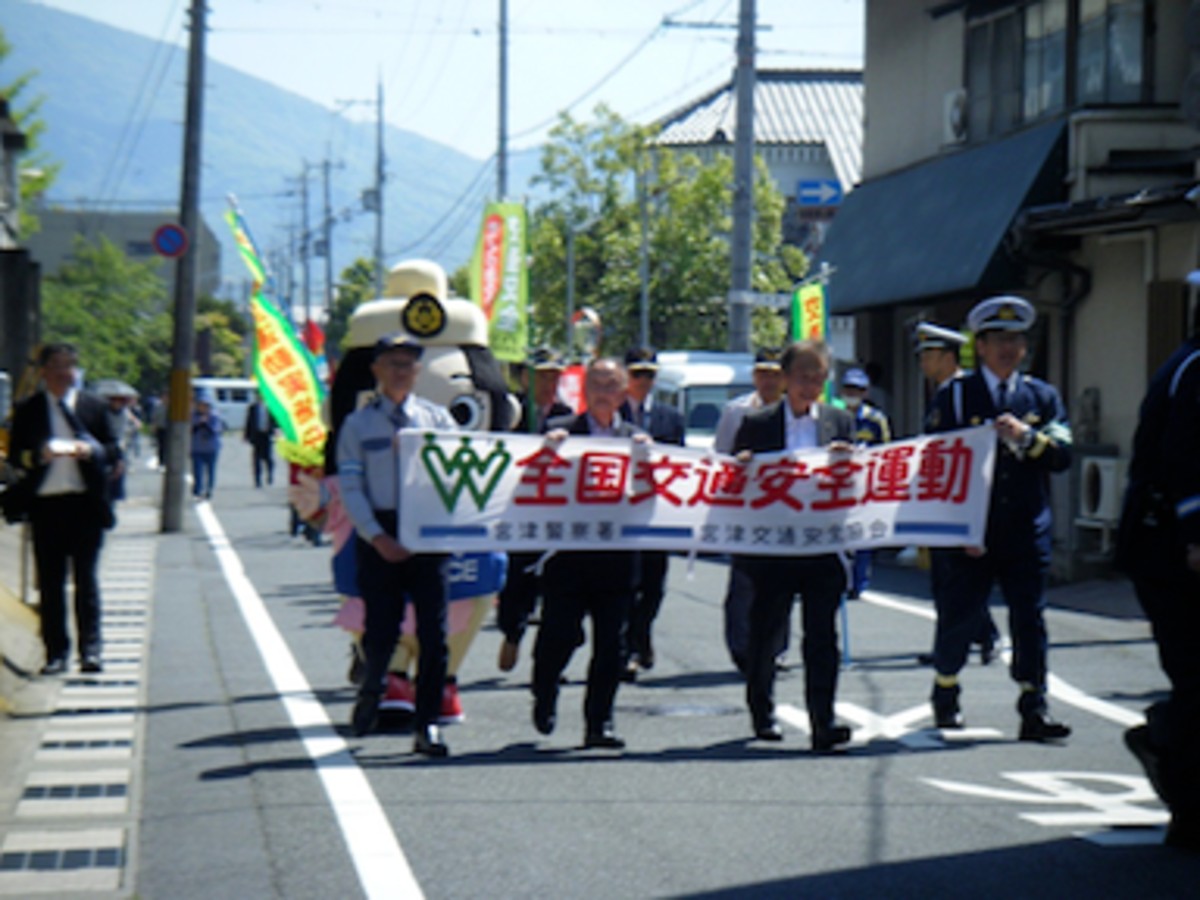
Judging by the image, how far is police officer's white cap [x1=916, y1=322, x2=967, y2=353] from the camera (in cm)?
1144

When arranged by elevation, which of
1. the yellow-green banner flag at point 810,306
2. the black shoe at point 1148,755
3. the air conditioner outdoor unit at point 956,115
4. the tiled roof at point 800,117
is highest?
the tiled roof at point 800,117

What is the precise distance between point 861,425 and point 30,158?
156ft

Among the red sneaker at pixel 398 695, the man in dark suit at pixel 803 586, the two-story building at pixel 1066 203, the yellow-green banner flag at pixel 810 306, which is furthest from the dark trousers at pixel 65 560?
the two-story building at pixel 1066 203

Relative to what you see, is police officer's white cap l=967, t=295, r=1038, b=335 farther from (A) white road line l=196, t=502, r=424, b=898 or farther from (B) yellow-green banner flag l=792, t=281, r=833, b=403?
(B) yellow-green banner flag l=792, t=281, r=833, b=403

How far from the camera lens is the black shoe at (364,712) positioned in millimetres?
8891

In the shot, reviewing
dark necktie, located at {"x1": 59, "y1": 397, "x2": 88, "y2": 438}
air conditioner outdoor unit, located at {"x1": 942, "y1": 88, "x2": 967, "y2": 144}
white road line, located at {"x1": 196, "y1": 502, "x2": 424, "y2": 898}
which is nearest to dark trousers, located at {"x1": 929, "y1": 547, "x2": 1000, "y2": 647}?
white road line, located at {"x1": 196, "y1": 502, "x2": 424, "y2": 898}

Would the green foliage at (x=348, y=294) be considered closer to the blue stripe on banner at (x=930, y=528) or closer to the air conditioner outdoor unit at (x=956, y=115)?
the air conditioner outdoor unit at (x=956, y=115)

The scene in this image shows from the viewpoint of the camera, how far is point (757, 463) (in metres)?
9.48

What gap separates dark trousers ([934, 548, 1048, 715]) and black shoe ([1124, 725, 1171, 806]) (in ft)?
7.05

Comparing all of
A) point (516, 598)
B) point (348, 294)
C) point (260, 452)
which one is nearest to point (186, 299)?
point (260, 452)

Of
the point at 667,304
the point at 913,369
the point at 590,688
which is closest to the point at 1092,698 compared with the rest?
the point at 590,688

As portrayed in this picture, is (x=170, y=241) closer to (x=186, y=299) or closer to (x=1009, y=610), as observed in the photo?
(x=186, y=299)

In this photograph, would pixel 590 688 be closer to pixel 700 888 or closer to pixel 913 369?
pixel 700 888

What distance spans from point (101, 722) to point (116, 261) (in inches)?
1962
